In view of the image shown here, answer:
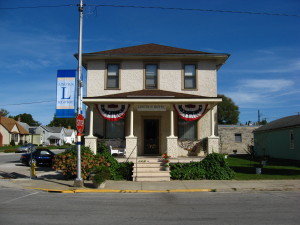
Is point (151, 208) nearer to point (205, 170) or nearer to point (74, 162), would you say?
point (74, 162)

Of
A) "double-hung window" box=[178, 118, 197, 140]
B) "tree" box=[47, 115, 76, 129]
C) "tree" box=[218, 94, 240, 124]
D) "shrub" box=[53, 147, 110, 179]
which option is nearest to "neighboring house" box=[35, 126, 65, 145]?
"tree" box=[47, 115, 76, 129]

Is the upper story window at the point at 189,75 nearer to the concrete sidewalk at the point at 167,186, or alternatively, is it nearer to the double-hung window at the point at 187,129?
the double-hung window at the point at 187,129

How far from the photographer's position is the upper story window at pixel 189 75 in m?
19.5

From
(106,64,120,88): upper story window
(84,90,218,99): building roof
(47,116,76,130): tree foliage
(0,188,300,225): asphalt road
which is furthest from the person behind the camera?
(47,116,76,130): tree foliage

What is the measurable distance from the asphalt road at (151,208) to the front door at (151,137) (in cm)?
746

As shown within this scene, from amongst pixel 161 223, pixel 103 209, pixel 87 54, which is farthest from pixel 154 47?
pixel 161 223

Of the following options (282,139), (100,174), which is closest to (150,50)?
(100,174)

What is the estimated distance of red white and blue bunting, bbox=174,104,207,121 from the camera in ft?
57.8

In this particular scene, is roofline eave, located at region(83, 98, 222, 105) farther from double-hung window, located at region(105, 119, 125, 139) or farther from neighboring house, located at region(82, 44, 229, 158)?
double-hung window, located at region(105, 119, 125, 139)

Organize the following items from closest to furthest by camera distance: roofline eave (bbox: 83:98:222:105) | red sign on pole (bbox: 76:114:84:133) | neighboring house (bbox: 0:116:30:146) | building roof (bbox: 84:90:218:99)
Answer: red sign on pole (bbox: 76:114:84:133) < roofline eave (bbox: 83:98:222:105) < building roof (bbox: 84:90:218:99) < neighboring house (bbox: 0:116:30:146)

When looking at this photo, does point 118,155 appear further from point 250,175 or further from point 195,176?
point 250,175

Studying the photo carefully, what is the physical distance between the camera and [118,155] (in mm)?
17812

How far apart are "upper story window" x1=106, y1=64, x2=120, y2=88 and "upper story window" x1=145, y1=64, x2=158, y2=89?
1854mm

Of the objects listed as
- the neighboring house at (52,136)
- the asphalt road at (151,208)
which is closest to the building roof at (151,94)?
the asphalt road at (151,208)
